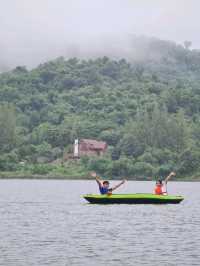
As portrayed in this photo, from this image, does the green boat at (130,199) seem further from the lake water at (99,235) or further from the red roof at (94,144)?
the red roof at (94,144)

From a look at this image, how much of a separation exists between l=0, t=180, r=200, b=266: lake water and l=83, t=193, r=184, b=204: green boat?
1.86 ft

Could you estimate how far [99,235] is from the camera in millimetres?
44969

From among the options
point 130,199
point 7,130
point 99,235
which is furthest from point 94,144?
point 99,235

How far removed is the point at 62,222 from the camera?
5231 cm

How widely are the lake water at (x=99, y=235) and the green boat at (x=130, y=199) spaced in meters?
0.57

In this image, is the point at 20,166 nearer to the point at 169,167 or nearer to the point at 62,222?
the point at 169,167

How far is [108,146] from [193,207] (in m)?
106

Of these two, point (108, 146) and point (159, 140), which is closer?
point (159, 140)

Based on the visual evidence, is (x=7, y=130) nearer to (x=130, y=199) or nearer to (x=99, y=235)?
(x=130, y=199)

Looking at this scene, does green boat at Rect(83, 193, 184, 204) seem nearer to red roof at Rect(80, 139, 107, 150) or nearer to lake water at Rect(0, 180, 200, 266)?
lake water at Rect(0, 180, 200, 266)

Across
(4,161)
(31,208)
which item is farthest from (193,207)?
(4,161)

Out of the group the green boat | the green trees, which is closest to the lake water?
the green boat

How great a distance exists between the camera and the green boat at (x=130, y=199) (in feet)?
219

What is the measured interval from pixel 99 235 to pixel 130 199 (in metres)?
22.1
